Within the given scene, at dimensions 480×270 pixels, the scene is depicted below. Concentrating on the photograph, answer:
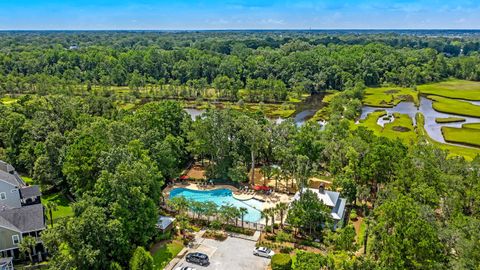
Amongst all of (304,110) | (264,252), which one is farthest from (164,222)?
(304,110)

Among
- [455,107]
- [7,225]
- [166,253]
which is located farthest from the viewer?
[455,107]

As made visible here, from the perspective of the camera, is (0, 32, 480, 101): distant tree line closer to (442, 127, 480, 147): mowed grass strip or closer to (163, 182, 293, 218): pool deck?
(442, 127, 480, 147): mowed grass strip

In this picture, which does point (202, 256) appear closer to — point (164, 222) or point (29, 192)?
point (164, 222)

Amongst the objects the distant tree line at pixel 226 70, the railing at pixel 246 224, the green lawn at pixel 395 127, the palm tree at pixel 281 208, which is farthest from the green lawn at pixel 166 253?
the distant tree line at pixel 226 70

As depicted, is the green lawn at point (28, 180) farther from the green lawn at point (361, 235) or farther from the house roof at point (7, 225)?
the green lawn at point (361, 235)

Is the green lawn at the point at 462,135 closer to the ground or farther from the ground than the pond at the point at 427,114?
farther from the ground
